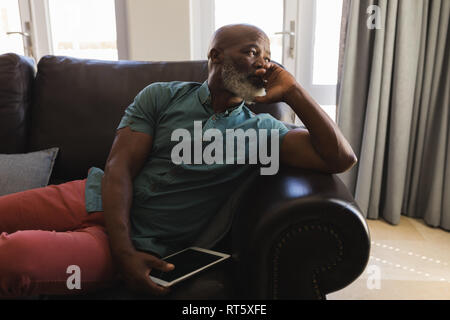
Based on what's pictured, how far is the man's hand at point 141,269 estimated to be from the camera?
2.85ft

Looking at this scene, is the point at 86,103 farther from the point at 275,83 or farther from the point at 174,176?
the point at 275,83

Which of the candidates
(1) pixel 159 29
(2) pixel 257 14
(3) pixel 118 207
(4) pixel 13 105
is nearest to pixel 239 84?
(3) pixel 118 207

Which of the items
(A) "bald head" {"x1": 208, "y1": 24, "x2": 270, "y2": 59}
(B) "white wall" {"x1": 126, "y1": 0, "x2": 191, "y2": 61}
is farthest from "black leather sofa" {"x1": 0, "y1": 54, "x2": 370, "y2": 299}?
(B) "white wall" {"x1": 126, "y1": 0, "x2": 191, "y2": 61}

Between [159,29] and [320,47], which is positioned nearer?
[159,29]

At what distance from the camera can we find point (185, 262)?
96cm

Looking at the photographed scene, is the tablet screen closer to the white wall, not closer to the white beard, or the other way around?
the white beard

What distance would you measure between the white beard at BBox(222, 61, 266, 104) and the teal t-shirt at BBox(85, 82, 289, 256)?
0.08 m

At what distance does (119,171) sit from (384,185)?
5.88 feet

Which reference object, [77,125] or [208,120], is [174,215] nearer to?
[208,120]

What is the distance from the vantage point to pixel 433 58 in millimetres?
2070

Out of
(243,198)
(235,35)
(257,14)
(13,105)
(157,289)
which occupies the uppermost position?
(257,14)

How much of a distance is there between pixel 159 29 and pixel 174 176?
1.44 metres
